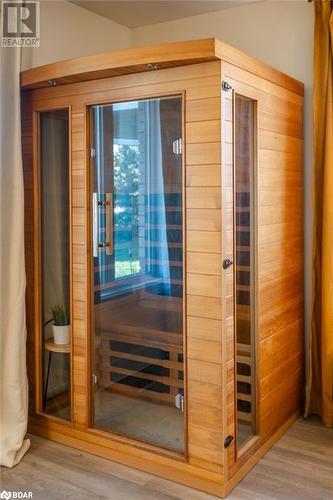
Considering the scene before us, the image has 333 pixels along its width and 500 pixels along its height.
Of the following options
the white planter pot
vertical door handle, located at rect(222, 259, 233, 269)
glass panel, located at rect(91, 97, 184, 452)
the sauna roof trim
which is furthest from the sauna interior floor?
Answer: the sauna roof trim

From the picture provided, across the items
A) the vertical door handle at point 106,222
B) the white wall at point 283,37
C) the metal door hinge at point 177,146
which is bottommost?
the vertical door handle at point 106,222

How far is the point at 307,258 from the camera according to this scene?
3.28 meters

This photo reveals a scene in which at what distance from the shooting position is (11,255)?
2775 millimetres

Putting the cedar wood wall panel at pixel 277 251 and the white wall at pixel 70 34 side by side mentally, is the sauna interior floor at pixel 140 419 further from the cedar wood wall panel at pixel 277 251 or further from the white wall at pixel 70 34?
the white wall at pixel 70 34

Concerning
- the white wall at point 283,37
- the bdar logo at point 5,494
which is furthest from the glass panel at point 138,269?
the white wall at point 283,37

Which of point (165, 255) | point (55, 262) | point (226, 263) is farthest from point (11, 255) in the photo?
point (226, 263)

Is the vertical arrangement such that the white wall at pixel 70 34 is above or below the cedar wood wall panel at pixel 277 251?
above

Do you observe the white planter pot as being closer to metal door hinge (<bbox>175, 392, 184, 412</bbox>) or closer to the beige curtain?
metal door hinge (<bbox>175, 392, 184, 412</bbox>)

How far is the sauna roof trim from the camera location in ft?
7.45

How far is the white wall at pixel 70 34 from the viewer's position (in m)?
3.19

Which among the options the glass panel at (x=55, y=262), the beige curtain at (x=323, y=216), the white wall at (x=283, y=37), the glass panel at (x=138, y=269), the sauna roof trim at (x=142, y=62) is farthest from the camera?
the white wall at (x=283, y=37)

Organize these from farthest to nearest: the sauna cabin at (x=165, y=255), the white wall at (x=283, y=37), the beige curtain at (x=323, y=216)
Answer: the white wall at (x=283, y=37) < the beige curtain at (x=323, y=216) < the sauna cabin at (x=165, y=255)

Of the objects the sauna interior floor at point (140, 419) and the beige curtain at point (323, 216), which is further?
the beige curtain at point (323, 216)

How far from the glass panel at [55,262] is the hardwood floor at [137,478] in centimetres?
29
